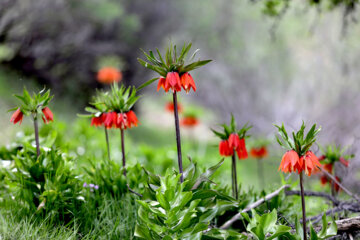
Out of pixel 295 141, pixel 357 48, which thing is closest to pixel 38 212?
pixel 295 141

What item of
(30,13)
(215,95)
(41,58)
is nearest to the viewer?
(30,13)

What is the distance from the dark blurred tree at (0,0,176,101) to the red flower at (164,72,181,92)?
548 centimetres

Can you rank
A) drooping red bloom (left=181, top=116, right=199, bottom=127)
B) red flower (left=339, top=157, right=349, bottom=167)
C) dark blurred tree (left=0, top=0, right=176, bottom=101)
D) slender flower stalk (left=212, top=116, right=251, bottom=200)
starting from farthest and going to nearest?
dark blurred tree (left=0, top=0, right=176, bottom=101), drooping red bloom (left=181, top=116, right=199, bottom=127), red flower (left=339, top=157, right=349, bottom=167), slender flower stalk (left=212, top=116, right=251, bottom=200)

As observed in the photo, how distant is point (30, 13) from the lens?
6.91 meters

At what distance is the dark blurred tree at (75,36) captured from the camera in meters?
6.93

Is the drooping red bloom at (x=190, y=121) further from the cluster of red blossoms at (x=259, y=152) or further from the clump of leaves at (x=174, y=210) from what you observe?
the clump of leaves at (x=174, y=210)

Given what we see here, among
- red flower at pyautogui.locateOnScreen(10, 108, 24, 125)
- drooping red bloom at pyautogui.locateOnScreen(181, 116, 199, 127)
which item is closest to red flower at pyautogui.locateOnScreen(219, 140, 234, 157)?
red flower at pyautogui.locateOnScreen(10, 108, 24, 125)

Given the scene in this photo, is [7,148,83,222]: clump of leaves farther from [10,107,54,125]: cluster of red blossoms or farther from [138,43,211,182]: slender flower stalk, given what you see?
[138,43,211,182]: slender flower stalk

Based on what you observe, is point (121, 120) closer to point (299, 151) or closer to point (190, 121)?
point (299, 151)

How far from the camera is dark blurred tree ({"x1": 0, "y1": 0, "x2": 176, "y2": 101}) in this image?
6.93 metres

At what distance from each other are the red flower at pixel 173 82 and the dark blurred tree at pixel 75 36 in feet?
18.0

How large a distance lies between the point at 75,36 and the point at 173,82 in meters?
6.73

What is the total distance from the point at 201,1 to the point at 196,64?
33.3ft

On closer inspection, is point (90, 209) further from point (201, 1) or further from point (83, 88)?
point (201, 1)
